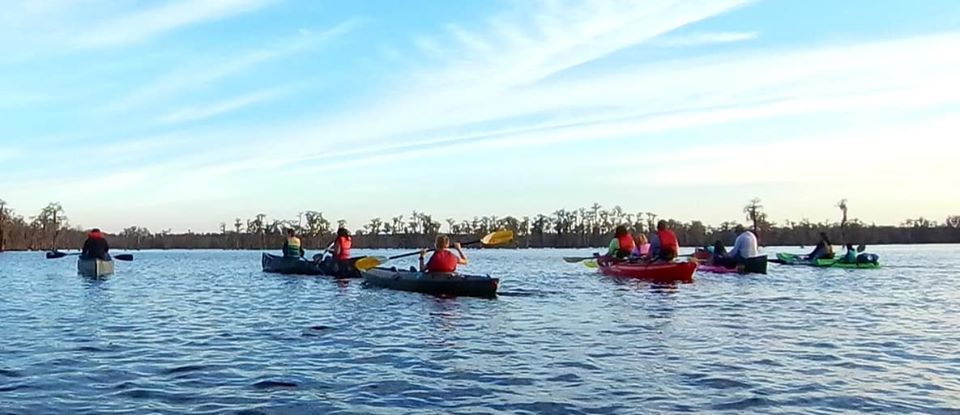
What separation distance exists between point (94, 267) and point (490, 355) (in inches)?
1083

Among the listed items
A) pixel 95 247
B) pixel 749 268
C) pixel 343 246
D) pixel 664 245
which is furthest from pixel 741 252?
pixel 95 247

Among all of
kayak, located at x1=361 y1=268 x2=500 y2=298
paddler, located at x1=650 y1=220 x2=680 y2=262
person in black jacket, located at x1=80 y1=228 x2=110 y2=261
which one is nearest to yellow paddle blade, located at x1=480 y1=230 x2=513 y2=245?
kayak, located at x1=361 y1=268 x2=500 y2=298

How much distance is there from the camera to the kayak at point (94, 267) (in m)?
35.1

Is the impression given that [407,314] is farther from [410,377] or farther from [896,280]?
[896,280]

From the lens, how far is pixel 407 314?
59.0ft

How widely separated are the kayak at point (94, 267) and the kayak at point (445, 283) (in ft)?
53.7

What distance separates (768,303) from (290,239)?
21.6 metres

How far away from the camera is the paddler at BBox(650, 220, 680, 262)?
27359 millimetres

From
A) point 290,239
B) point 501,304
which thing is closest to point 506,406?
point 501,304

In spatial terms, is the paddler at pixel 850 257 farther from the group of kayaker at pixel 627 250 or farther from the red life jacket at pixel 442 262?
the red life jacket at pixel 442 262

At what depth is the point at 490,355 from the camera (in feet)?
40.3

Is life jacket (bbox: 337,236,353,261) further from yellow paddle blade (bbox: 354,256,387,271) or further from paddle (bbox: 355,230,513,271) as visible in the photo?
yellow paddle blade (bbox: 354,256,387,271)

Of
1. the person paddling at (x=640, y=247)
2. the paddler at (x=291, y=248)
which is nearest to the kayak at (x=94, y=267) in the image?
the paddler at (x=291, y=248)

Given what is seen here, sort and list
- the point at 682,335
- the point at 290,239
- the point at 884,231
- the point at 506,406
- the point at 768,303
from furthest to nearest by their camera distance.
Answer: the point at 884,231, the point at 290,239, the point at 768,303, the point at 682,335, the point at 506,406
